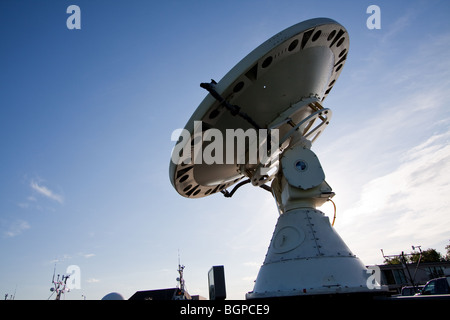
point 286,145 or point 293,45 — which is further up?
point 293,45

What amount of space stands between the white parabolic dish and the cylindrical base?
9.23ft

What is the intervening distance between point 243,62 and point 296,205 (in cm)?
430

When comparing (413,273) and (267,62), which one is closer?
(267,62)

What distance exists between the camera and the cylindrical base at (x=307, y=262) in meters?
5.79

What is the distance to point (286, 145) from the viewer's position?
28.3ft

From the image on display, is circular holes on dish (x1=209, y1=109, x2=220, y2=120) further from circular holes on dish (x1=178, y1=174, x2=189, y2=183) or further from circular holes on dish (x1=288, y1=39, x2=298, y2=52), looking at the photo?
circular holes on dish (x1=178, y1=174, x2=189, y2=183)

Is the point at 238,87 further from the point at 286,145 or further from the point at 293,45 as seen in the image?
the point at 286,145

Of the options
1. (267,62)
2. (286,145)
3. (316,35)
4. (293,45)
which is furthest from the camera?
(286,145)

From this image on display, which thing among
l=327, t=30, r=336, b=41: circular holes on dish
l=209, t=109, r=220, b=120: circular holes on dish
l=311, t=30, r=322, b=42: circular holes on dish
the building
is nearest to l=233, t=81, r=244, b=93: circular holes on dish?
l=209, t=109, r=220, b=120: circular holes on dish

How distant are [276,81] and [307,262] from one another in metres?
5.00

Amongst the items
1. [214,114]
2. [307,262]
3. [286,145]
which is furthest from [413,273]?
[214,114]
